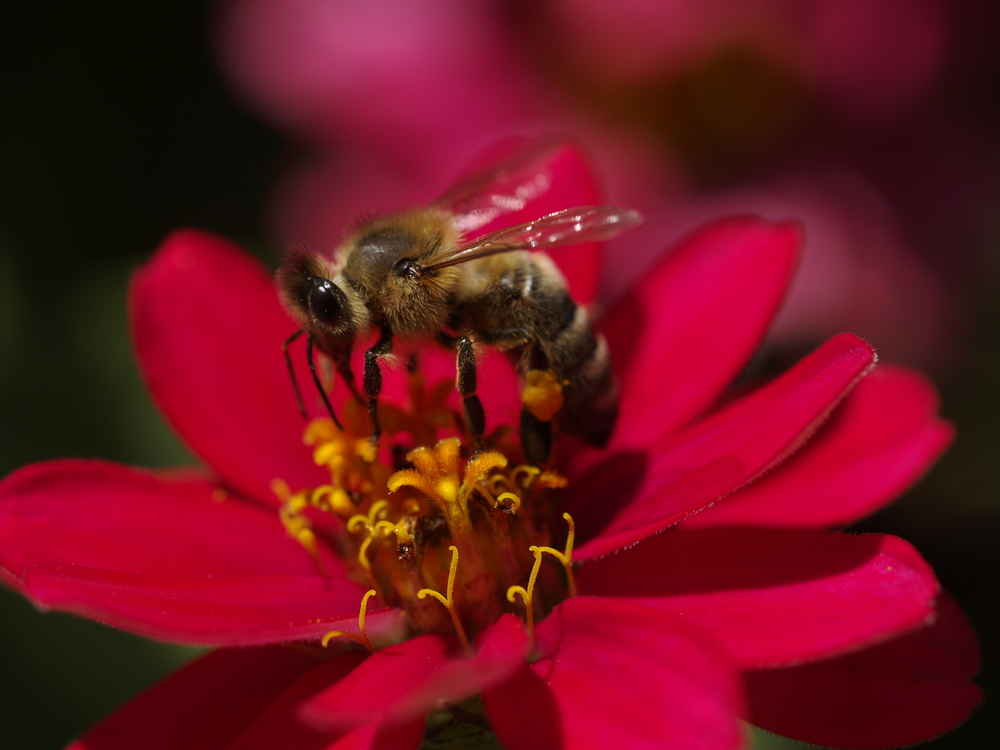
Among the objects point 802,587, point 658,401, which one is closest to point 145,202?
point 658,401

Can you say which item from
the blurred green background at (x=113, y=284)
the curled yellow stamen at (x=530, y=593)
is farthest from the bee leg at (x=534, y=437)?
the blurred green background at (x=113, y=284)

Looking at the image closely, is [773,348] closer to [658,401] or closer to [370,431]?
[658,401]

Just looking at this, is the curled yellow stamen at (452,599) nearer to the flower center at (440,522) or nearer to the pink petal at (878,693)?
the flower center at (440,522)

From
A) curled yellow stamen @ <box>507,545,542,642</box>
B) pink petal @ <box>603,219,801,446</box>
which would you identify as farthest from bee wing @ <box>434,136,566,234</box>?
curled yellow stamen @ <box>507,545,542,642</box>

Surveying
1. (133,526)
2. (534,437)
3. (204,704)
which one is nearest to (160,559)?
(133,526)

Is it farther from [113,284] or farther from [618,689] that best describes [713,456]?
[113,284]

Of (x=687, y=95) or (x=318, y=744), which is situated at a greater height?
(x=687, y=95)

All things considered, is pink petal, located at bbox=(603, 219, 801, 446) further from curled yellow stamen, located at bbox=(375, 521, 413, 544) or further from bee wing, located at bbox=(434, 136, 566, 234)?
curled yellow stamen, located at bbox=(375, 521, 413, 544)
